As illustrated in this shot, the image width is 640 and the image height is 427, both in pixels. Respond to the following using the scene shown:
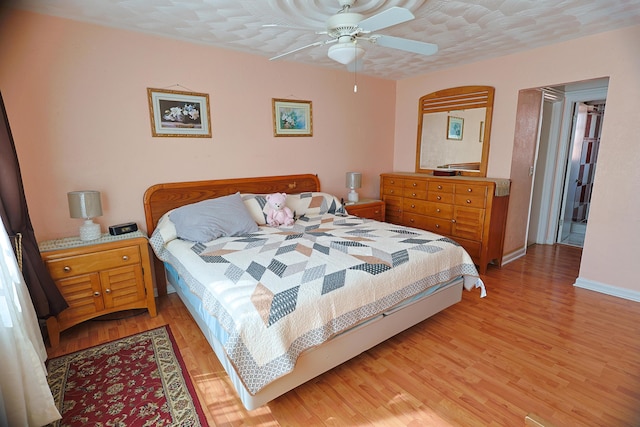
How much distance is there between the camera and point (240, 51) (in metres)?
3.25

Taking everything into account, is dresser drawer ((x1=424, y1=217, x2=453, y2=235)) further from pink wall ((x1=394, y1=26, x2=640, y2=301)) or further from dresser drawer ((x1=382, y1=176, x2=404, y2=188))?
pink wall ((x1=394, y1=26, x2=640, y2=301))

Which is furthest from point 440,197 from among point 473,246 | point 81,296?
point 81,296

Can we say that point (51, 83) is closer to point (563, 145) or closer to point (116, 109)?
point (116, 109)

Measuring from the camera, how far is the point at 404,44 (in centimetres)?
212

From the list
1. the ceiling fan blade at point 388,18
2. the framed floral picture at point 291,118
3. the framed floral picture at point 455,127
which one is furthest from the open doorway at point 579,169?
the ceiling fan blade at point 388,18

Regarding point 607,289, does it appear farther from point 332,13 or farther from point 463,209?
point 332,13

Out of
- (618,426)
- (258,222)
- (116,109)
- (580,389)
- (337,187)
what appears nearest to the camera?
(618,426)

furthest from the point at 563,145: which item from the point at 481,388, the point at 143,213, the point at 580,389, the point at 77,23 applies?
the point at 77,23

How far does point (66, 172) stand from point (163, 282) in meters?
1.25

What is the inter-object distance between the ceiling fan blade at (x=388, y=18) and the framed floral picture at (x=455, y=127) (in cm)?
256

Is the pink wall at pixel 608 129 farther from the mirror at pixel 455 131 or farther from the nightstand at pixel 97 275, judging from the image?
the nightstand at pixel 97 275

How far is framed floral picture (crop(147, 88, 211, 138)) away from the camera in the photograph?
2.91m

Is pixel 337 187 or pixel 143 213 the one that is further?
pixel 337 187

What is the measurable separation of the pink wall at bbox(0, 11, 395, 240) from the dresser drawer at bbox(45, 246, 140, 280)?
0.49 metres
